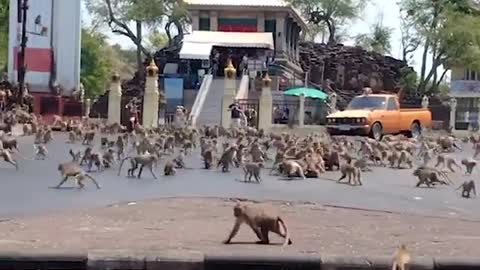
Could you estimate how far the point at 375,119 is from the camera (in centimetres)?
3250

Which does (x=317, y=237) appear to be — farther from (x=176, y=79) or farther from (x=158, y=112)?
(x=176, y=79)

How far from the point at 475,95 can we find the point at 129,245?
193ft

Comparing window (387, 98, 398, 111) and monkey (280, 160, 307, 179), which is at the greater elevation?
window (387, 98, 398, 111)

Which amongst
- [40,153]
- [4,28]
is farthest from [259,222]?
[4,28]

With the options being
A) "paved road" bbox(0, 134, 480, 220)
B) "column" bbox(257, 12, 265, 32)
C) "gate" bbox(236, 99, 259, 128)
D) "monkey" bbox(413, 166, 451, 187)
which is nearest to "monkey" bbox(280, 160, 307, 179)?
"paved road" bbox(0, 134, 480, 220)

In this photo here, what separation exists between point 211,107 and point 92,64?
34.1 meters

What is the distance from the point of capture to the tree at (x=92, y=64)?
250ft

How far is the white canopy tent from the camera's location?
5437cm

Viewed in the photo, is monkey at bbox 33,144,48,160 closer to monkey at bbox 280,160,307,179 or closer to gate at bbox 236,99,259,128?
monkey at bbox 280,160,307,179

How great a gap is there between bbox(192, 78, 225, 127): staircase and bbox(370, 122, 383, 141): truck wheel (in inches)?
436

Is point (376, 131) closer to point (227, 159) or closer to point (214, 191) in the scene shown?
point (227, 159)

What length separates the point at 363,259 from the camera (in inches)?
361

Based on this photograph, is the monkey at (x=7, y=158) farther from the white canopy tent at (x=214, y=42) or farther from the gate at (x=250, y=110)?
the white canopy tent at (x=214, y=42)

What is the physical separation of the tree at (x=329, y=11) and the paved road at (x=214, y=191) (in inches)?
2248
